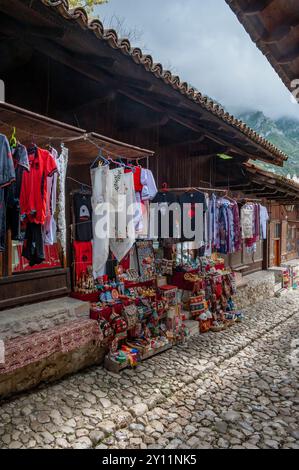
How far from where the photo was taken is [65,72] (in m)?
4.71

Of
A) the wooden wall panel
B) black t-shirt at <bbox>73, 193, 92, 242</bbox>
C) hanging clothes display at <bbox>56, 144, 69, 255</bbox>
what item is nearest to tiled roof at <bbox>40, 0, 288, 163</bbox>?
hanging clothes display at <bbox>56, 144, 69, 255</bbox>

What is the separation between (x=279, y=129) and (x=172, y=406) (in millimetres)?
88799

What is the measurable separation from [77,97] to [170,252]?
433 cm

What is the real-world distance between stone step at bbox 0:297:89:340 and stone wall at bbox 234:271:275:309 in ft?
21.7

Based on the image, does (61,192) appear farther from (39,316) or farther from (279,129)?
(279,129)

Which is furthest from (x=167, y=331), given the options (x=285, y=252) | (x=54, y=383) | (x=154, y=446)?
(x=285, y=252)

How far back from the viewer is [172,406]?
15.2 feet

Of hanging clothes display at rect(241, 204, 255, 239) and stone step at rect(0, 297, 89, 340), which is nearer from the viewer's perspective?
stone step at rect(0, 297, 89, 340)

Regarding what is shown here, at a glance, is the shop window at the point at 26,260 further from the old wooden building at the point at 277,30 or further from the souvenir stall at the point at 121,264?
the old wooden building at the point at 277,30

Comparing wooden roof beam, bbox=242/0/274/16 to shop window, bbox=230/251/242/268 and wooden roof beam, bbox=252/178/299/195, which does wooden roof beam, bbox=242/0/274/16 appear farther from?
shop window, bbox=230/251/242/268

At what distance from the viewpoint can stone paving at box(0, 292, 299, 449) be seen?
3.82 meters

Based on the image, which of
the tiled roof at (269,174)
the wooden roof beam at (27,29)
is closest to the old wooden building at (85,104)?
the wooden roof beam at (27,29)

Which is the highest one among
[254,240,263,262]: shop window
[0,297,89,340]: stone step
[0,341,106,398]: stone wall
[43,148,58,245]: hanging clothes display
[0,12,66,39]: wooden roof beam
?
[0,12,66,39]: wooden roof beam

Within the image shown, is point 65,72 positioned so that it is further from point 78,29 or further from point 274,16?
point 274,16
